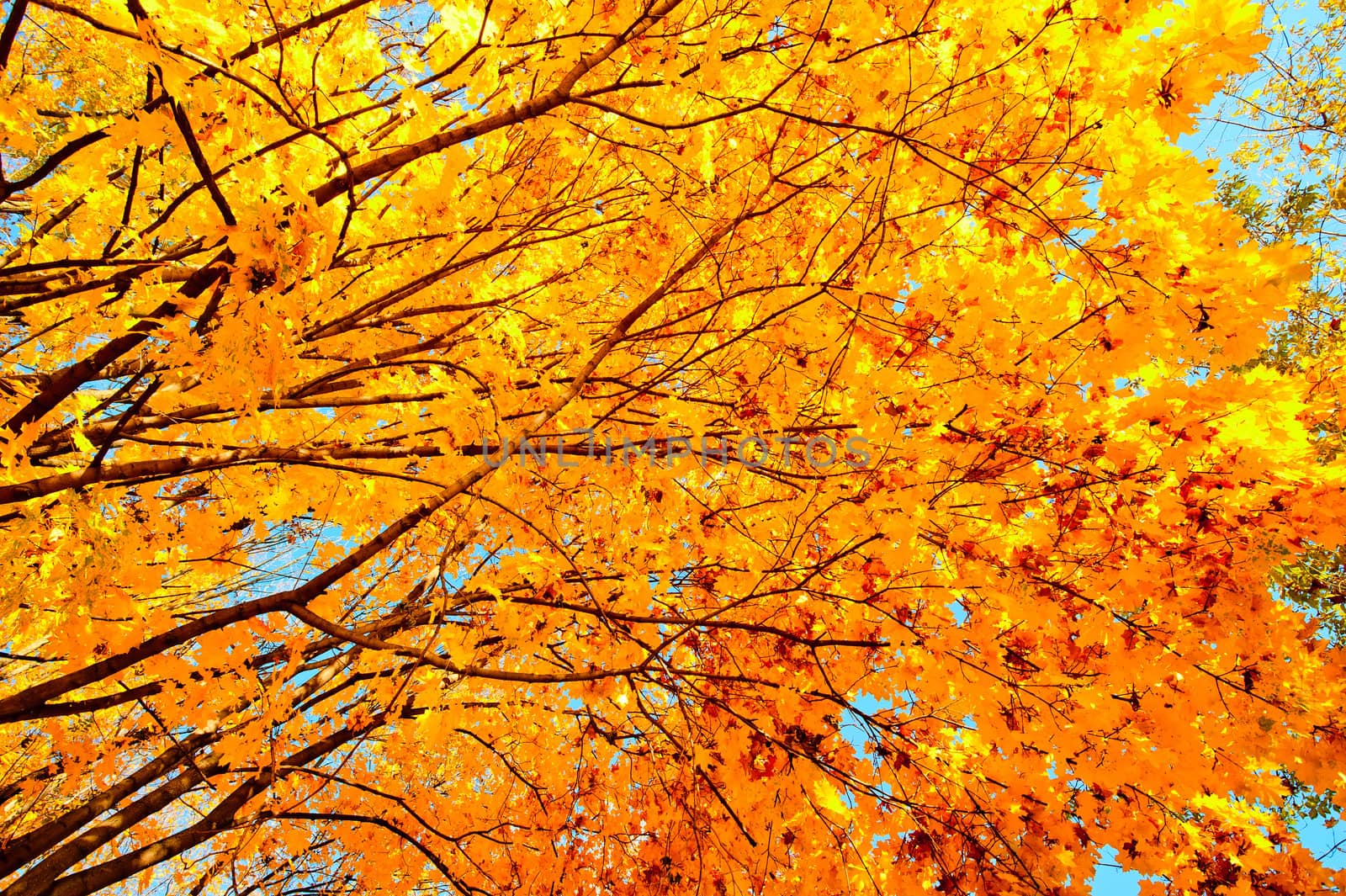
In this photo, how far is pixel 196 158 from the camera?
1451 mm

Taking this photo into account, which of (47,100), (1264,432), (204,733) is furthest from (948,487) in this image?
(47,100)

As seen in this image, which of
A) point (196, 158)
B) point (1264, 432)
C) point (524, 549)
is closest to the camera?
point (196, 158)

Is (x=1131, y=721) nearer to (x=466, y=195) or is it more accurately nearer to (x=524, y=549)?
(x=524, y=549)

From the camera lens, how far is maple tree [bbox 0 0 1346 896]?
7.02 ft

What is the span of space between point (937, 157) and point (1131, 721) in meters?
2.36

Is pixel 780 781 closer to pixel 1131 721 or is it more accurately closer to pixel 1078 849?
pixel 1078 849

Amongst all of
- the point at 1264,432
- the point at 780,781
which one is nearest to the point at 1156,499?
the point at 1264,432

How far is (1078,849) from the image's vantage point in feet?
8.60

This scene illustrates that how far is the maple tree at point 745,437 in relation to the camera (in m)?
2.14

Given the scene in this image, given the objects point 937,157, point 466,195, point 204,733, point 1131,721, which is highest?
point 466,195

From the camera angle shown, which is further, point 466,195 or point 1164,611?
point 466,195

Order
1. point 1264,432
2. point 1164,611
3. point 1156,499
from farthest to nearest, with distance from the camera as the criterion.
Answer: point 1164,611 → point 1156,499 → point 1264,432

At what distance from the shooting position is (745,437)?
2682mm

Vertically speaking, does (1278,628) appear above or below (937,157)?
below
